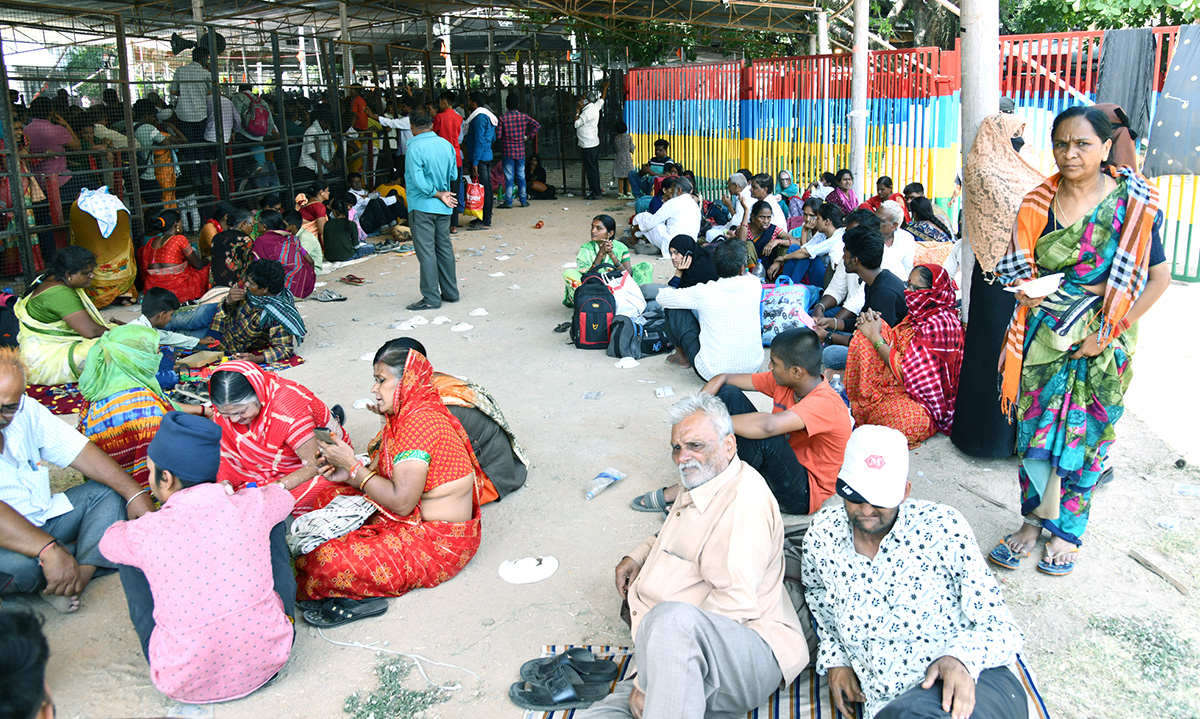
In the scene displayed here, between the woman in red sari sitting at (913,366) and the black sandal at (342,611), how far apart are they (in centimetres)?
288

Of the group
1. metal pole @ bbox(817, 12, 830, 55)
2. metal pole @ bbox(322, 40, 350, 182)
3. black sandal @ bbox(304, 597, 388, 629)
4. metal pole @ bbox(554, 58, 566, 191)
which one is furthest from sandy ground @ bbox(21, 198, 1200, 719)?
metal pole @ bbox(554, 58, 566, 191)

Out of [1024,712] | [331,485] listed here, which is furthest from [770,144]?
[1024,712]

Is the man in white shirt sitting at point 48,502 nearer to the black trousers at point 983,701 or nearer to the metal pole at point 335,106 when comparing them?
the black trousers at point 983,701

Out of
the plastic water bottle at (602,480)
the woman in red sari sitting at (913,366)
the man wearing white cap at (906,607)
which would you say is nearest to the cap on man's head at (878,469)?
the man wearing white cap at (906,607)

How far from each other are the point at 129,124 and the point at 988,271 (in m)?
8.21

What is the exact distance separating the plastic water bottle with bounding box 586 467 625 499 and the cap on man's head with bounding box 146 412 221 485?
6.08ft

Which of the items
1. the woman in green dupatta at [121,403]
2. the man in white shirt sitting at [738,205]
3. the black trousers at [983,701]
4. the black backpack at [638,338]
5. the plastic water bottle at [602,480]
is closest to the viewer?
the black trousers at [983,701]

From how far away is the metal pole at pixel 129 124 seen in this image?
862 centimetres

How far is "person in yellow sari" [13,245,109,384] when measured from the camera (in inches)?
230

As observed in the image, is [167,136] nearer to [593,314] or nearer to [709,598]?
[593,314]

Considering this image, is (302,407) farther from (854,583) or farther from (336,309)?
(336,309)

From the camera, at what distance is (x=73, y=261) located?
19.0ft

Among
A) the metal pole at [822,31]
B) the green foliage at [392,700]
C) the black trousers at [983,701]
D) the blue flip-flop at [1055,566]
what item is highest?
the metal pole at [822,31]

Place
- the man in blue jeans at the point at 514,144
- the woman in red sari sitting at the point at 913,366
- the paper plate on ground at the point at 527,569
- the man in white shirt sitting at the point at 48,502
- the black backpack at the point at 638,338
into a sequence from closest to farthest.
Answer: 1. the man in white shirt sitting at the point at 48,502
2. the paper plate on ground at the point at 527,569
3. the woman in red sari sitting at the point at 913,366
4. the black backpack at the point at 638,338
5. the man in blue jeans at the point at 514,144
